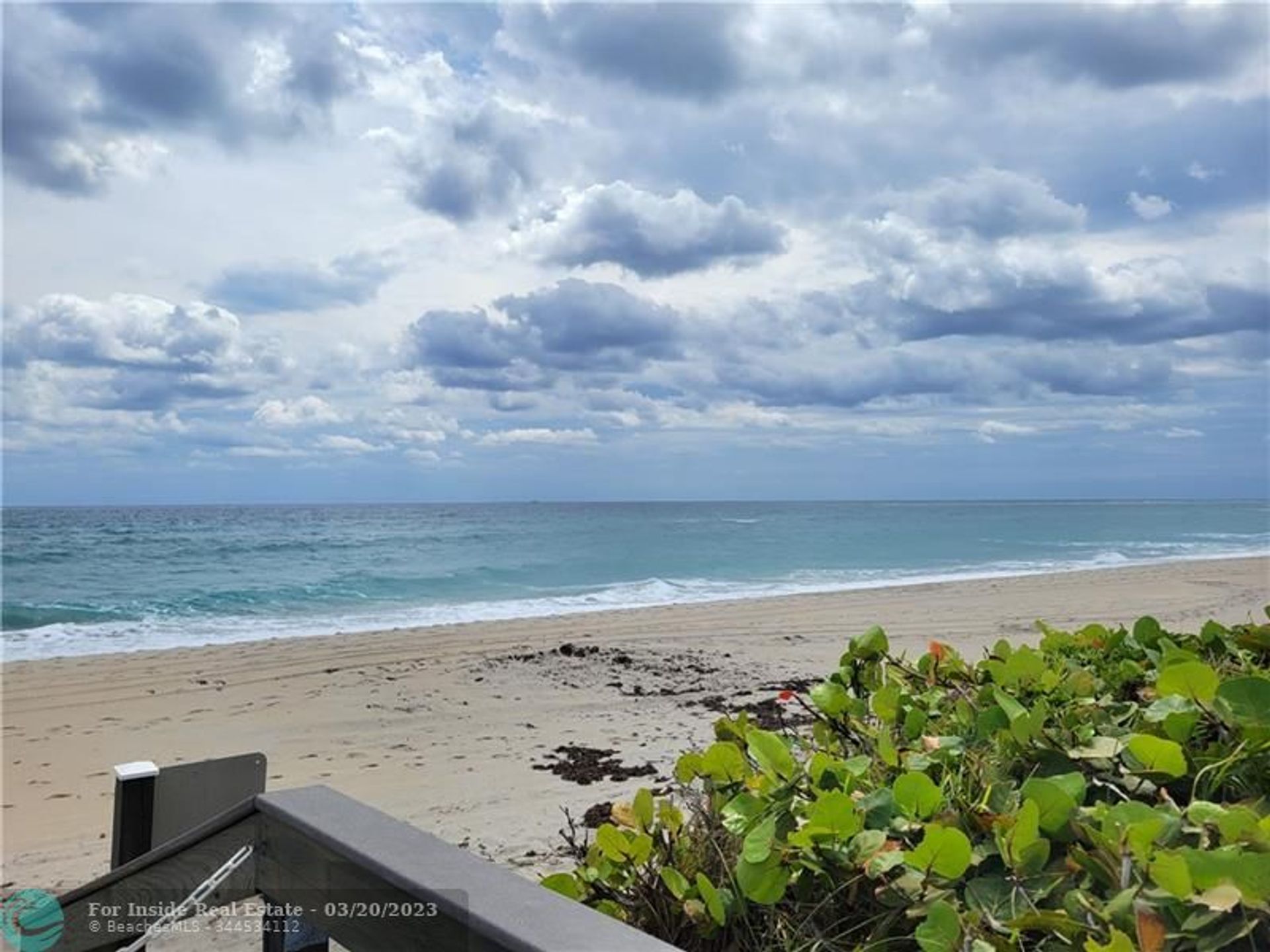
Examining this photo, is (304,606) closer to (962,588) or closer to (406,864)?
(962,588)

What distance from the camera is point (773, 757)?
1.33 metres

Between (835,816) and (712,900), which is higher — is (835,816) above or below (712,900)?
above

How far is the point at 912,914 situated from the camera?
1054mm

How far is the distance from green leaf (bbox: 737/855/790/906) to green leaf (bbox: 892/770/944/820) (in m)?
0.17

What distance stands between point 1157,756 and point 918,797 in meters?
0.31

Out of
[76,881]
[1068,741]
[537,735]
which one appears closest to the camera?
[1068,741]

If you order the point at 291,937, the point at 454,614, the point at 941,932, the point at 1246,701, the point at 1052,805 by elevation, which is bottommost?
the point at 454,614

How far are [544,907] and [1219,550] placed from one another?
37832mm

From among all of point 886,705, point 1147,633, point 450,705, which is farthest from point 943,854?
point 450,705

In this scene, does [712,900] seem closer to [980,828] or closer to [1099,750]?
[980,828]

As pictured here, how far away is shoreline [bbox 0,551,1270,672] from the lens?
13.3 metres

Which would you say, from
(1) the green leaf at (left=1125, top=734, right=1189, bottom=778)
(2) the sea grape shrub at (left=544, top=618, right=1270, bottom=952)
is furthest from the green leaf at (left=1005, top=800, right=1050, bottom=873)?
(1) the green leaf at (left=1125, top=734, right=1189, bottom=778)

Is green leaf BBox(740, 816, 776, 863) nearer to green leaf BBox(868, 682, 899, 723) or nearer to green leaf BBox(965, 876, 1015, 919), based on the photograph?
green leaf BBox(965, 876, 1015, 919)

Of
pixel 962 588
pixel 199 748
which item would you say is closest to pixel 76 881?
pixel 199 748
